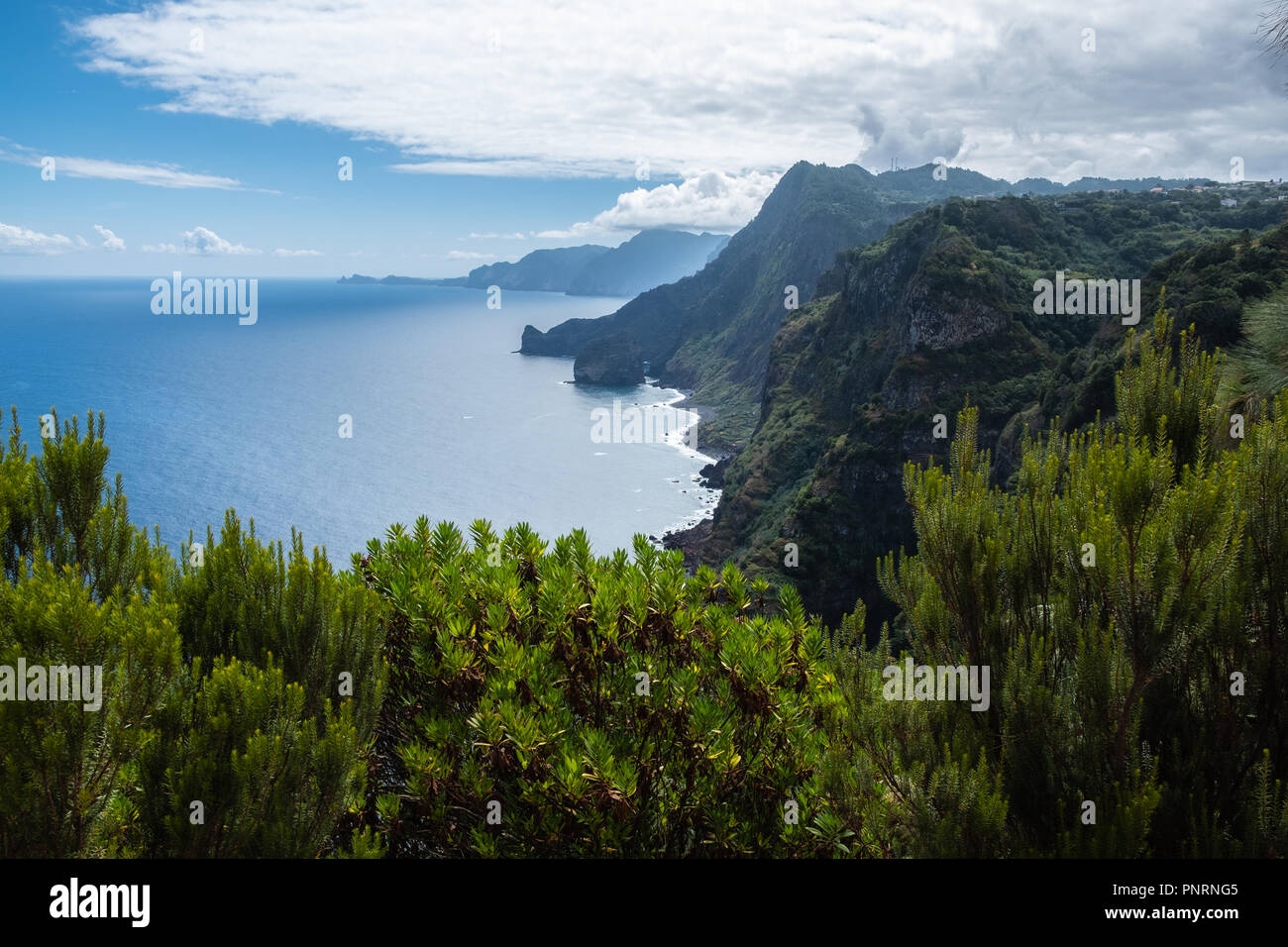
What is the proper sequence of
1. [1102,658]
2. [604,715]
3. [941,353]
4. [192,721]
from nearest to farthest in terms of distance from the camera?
[192,721] → [1102,658] → [604,715] → [941,353]

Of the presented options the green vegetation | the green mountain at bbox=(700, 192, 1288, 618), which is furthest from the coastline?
the green vegetation

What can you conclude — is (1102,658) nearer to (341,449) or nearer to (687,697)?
(687,697)

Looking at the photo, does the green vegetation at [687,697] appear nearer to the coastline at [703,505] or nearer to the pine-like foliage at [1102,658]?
the pine-like foliage at [1102,658]

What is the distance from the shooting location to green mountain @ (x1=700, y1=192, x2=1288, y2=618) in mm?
57562

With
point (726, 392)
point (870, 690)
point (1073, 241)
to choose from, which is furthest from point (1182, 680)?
point (726, 392)

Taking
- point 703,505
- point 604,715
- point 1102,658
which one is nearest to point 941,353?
point 703,505

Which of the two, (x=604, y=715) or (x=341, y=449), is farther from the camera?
(x=341, y=449)

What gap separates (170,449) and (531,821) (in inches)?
4540

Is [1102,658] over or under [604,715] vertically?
over

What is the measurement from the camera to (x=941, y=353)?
8231cm

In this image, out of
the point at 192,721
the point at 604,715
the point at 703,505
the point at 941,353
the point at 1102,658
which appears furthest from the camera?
the point at 703,505

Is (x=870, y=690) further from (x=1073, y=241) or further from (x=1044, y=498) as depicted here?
(x=1073, y=241)

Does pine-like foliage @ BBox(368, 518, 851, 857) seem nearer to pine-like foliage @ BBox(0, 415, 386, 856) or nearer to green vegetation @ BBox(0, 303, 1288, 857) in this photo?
green vegetation @ BBox(0, 303, 1288, 857)
